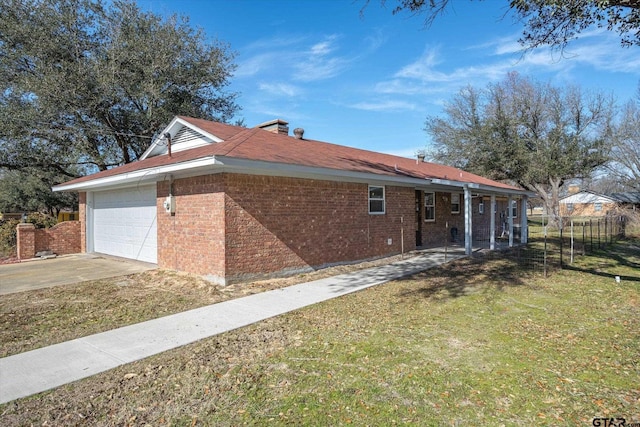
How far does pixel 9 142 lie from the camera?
1683 cm

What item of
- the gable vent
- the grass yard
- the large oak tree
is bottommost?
the grass yard

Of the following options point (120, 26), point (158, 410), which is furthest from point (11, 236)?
point (158, 410)

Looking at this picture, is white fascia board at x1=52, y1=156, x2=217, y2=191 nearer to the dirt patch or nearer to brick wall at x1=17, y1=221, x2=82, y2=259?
brick wall at x1=17, y1=221, x2=82, y2=259

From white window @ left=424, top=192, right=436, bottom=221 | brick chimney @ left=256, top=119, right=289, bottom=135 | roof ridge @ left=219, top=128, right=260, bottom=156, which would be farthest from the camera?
white window @ left=424, top=192, right=436, bottom=221

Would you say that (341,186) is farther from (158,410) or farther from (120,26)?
(120,26)

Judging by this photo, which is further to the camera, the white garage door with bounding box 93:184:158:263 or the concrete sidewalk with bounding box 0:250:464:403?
the white garage door with bounding box 93:184:158:263

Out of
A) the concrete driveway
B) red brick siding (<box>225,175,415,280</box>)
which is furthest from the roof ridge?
the concrete driveway

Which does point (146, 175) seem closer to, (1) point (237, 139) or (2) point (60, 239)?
(1) point (237, 139)

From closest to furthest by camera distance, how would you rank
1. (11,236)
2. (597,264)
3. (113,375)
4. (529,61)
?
(113,375) → (529,61) → (597,264) → (11,236)

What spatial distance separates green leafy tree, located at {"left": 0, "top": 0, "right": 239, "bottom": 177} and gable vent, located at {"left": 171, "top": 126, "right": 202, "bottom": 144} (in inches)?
Answer: 220

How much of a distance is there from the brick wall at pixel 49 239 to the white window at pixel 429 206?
14211 mm

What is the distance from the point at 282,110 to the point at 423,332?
658 inches

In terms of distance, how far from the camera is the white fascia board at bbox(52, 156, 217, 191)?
7.71 metres

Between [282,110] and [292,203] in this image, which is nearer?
[292,203]
